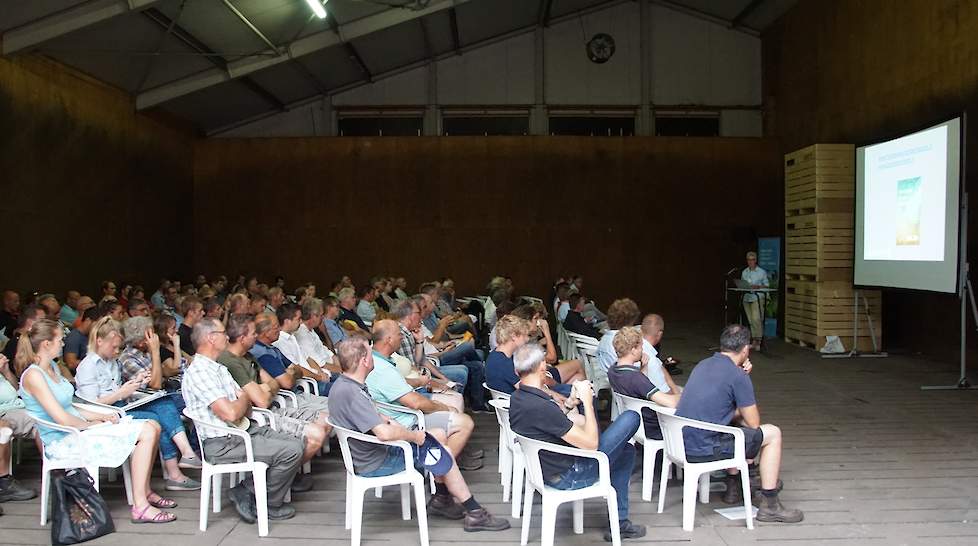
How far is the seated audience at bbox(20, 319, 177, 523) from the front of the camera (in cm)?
362

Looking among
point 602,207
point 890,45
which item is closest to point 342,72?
point 602,207

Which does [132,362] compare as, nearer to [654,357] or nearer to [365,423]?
[365,423]

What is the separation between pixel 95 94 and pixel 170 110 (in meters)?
2.70

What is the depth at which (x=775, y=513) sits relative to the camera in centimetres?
382

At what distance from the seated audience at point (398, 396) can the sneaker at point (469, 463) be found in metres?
0.60

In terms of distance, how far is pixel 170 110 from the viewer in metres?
13.2

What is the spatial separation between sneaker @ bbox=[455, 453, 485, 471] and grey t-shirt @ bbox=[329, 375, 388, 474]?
4.42 feet

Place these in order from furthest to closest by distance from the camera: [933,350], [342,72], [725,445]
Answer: [342,72] < [933,350] < [725,445]

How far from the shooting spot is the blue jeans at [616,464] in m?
3.34

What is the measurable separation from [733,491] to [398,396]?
185cm

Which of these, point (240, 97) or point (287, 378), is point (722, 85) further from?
point (287, 378)

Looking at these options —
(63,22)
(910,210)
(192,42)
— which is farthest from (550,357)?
(192,42)

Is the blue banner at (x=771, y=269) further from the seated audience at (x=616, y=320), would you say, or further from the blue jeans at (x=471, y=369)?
the seated audience at (x=616, y=320)

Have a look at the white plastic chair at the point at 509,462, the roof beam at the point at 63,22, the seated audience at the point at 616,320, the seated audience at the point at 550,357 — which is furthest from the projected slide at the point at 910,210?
the roof beam at the point at 63,22
